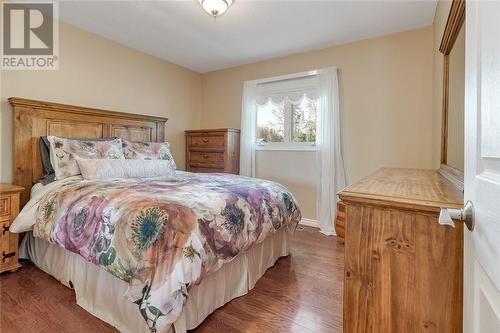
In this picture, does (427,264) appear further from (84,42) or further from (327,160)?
(84,42)

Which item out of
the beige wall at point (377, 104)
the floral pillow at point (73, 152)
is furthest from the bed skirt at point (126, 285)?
the beige wall at point (377, 104)

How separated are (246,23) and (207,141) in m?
1.75

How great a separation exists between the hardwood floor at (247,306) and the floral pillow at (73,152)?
2.86 ft

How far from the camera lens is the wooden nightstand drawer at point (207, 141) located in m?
3.75

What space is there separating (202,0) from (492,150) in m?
2.28

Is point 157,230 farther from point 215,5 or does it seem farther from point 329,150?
point 329,150

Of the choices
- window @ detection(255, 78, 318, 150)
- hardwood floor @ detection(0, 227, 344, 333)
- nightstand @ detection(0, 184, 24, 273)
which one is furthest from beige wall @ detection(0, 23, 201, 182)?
window @ detection(255, 78, 318, 150)

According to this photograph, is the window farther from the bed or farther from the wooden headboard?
the wooden headboard

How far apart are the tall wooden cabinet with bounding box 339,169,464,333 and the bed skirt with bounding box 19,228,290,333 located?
938 mm

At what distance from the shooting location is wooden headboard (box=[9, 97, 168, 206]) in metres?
2.35

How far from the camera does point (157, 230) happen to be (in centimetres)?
128

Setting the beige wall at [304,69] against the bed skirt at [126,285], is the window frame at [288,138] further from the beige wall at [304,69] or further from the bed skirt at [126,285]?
the bed skirt at [126,285]

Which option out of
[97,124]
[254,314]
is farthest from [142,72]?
[254,314]

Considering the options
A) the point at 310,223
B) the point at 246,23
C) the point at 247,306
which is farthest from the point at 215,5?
the point at 310,223
